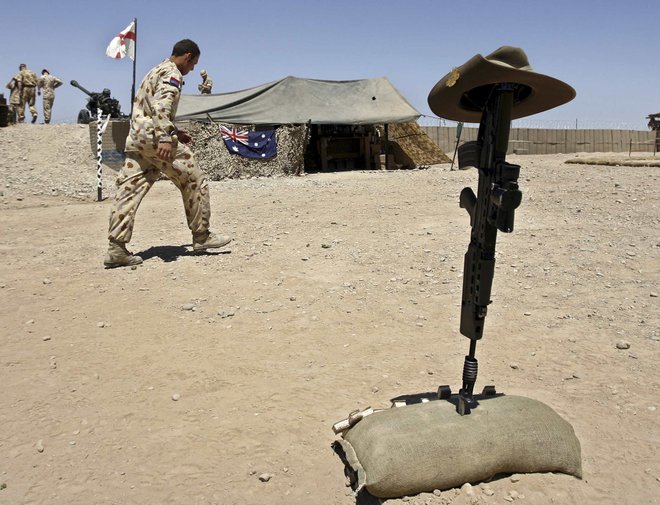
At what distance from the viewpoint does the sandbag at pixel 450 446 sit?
8.07 ft

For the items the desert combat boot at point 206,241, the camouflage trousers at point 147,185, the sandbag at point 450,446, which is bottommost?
the sandbag at point 450,446

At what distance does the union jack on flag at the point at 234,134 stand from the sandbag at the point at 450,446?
1220 cm

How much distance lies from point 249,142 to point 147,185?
8951 mm

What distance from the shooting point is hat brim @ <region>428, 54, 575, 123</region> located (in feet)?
8.15

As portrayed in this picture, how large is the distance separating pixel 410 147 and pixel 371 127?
1367 mm

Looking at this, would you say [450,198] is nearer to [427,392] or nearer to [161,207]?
[161,207]

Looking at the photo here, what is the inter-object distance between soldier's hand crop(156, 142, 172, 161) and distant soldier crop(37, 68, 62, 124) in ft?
50.6

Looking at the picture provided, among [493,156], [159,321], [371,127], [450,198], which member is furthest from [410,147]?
[493,156]

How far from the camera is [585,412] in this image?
3082 millimetres

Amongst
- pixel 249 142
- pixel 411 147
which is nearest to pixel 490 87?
pixel 249 142

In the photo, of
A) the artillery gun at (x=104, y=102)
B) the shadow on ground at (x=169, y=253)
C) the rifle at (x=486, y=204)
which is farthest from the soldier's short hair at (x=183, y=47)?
the artillery gun at (x=104, y=102)

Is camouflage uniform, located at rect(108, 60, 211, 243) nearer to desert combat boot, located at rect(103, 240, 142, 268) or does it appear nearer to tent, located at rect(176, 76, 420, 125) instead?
desert combat boot, located at rect(103, 240, 142, 268)

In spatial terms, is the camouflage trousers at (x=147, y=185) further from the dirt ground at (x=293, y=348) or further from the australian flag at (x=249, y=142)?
the australian flag at (x=249, y=142)

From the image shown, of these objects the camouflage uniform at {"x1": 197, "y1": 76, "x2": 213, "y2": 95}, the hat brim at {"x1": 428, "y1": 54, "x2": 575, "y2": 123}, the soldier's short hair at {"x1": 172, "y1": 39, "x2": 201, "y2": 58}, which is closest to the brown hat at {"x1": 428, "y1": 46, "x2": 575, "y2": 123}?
the hat brim at {"x1": 428, "y1": 54, "x2": 575, "y2": 123}
